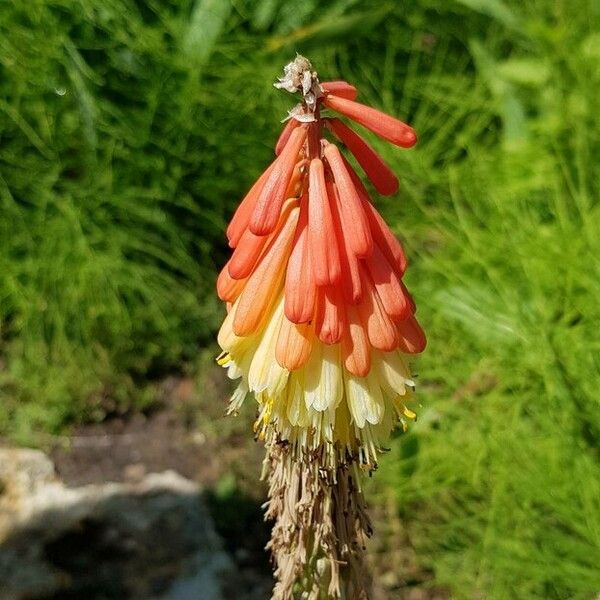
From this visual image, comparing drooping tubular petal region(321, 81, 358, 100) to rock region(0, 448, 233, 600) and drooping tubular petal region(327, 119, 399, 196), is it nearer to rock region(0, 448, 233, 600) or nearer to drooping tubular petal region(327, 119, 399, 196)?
drooping tubular petal region(327, 119, 399, 196)

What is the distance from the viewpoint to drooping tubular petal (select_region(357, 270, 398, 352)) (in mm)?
1320

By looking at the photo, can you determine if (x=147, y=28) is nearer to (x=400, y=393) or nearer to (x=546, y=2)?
(x=546, y=2)

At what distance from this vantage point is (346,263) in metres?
1.31

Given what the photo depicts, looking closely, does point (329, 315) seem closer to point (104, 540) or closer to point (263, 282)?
point (263, 282)

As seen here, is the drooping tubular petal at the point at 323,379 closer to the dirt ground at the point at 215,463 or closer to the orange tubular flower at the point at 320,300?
the orange tubular flower at the point at 320,300

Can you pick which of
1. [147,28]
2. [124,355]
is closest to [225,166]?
[147,28]

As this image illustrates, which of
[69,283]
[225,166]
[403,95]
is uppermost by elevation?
[403,95]

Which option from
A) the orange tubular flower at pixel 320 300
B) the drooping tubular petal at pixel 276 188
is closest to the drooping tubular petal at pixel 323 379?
the orange tubular flower at pixel 320 300

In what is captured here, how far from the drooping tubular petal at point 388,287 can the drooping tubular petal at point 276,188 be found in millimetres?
182

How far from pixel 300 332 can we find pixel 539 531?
157cm

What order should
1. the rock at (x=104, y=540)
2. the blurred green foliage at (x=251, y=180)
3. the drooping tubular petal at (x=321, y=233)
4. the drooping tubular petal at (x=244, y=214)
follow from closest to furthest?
the drooping tubular petal at (x=321, y=233) < the drooping tubular petal at (x=244, y=214) < the rock at (x=104, y=540) < the blurred green foliage at (x=251, y=180)

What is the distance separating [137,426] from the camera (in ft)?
10.9

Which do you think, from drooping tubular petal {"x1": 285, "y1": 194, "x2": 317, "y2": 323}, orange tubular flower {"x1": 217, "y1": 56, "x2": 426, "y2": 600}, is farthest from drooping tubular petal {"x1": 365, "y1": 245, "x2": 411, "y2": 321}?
drooping tubular petal {"x1": 285, "y1": 194, "x2": 317, "y2": 323}

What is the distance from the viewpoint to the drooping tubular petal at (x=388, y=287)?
132 cm
